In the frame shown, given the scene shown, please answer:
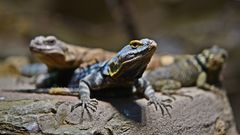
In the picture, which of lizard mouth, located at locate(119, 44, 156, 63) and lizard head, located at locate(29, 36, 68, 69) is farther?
lizard head, located at locate(29, 36, 68, 69)

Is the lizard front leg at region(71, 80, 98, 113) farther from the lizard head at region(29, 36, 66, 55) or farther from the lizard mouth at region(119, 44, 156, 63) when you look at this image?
the lizard head at region(29, 36, 66, 55)

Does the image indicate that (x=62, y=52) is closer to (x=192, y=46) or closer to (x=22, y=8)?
(x=192, y=46)

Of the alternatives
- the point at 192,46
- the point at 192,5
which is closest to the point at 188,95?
the point at 192,46

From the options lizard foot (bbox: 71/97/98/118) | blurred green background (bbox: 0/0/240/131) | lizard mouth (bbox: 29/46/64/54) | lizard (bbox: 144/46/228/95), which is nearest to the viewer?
lizard foot (bbox: 71/97/98/118)

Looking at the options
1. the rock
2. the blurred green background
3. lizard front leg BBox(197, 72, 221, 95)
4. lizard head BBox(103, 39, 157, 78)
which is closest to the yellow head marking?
lizard head BBox(103, 39, 157, 78)

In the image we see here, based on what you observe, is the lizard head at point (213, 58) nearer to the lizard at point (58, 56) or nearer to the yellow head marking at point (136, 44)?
the lizard at point (58, 56)
